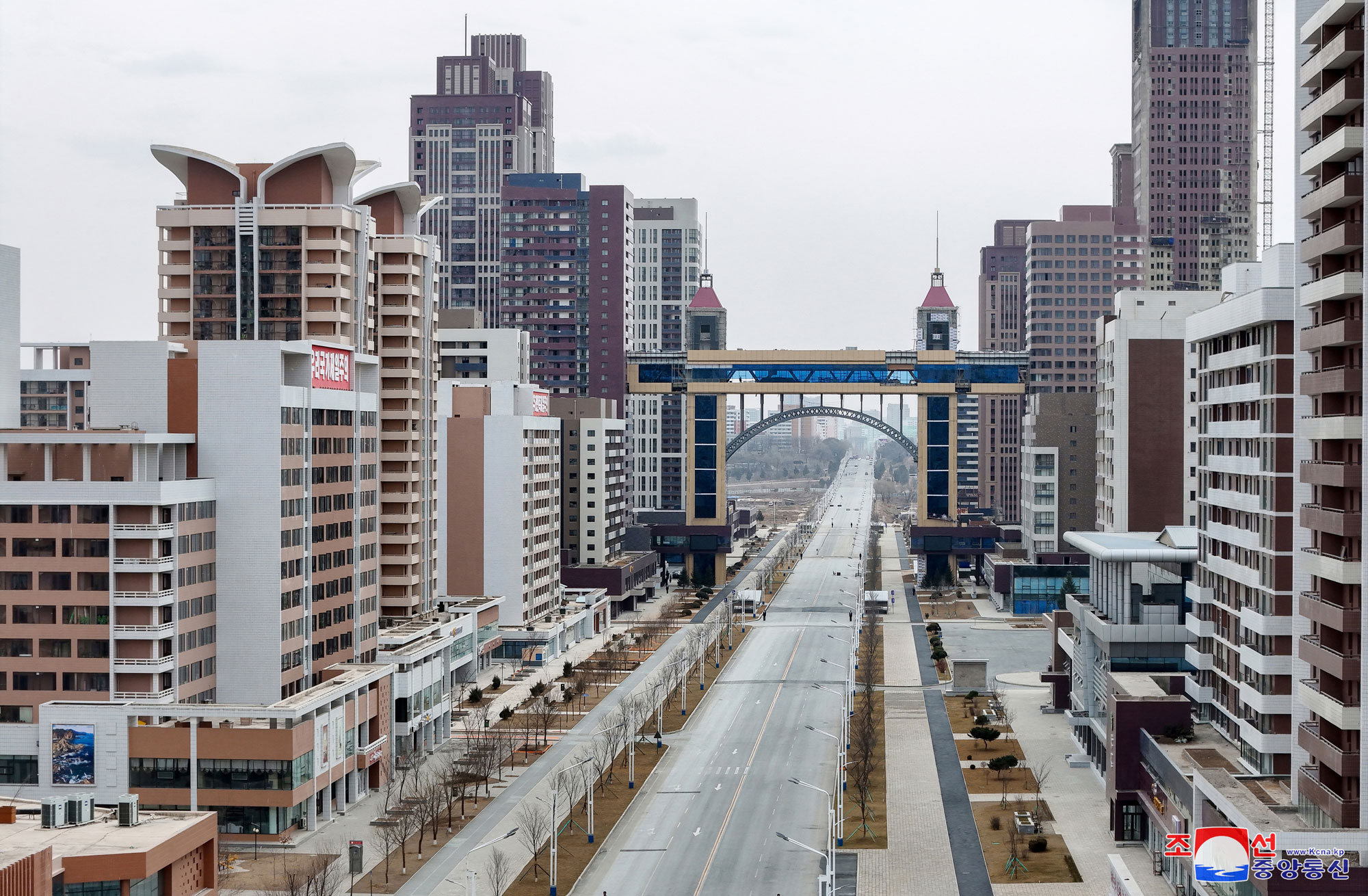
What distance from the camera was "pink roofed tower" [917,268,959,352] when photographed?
7461 inches

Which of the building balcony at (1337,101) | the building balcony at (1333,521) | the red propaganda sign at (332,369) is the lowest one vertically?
the building balcony at (1333,521)

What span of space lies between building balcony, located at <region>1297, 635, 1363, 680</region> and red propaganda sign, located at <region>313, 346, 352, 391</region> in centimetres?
5048

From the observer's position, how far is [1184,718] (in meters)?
71.1

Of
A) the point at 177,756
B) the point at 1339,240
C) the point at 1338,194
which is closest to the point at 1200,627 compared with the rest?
the point at 1339,240

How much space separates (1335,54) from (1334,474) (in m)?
14.3

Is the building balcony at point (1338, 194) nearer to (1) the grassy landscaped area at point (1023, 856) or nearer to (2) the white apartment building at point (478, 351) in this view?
(1) the grassy landscaped area at point (1023, 856)

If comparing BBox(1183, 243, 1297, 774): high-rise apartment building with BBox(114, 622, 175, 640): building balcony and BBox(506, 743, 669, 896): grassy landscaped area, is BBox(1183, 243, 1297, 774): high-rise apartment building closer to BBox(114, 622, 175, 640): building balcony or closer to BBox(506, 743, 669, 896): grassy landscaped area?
BBox(506, 743, 669, 896): grassy landscaped area

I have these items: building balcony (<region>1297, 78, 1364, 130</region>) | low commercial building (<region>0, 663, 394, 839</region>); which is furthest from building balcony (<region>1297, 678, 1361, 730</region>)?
low commercial building (<region>0, 663, 394, 839</region>)

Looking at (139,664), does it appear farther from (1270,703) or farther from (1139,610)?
(1139,610)

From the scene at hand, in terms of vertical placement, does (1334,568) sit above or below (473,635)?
above

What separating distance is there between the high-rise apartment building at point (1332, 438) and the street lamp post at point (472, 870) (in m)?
30.2

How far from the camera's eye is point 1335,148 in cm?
A: 5272

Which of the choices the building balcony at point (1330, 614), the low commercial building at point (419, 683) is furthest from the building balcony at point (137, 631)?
the building balcony at point (1330, 614)

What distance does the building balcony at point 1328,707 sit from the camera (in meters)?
51.3
